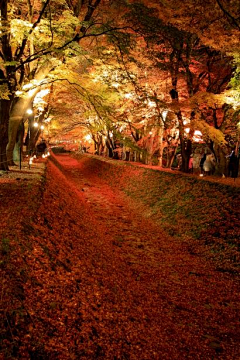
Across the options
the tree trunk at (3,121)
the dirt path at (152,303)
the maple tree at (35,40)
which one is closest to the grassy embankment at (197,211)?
the dirt path at (152,303)

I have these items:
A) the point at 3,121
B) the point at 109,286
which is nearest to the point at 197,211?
the point at 109,286

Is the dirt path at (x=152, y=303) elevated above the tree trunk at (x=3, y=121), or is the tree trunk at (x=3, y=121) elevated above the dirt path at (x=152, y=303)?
the tree trunk at (x=3, y=121)

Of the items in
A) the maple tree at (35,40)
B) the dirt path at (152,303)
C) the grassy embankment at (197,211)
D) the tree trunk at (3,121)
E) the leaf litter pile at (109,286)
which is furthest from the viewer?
the tree trunk at (3,121)

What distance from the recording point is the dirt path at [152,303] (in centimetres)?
333

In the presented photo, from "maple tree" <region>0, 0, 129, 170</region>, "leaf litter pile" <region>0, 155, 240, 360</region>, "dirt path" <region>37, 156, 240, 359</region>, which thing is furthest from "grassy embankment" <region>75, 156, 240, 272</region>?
"maple tree" <region>0, 0, 129, 170</region>

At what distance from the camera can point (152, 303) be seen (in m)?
4.42

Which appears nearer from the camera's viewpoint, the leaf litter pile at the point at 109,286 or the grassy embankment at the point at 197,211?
the leaf litter pile at the point at 109,286

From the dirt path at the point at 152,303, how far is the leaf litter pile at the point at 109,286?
18mm

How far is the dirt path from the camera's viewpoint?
3.33m

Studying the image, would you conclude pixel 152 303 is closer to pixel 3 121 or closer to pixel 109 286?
pixel 109 286

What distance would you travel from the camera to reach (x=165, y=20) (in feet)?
33.2

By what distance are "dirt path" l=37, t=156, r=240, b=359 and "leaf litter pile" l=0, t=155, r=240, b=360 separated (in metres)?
0.02

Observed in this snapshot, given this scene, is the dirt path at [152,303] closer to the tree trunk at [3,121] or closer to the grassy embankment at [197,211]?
the grassy embankment at [197,211]

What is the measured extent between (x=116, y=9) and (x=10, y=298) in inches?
527
